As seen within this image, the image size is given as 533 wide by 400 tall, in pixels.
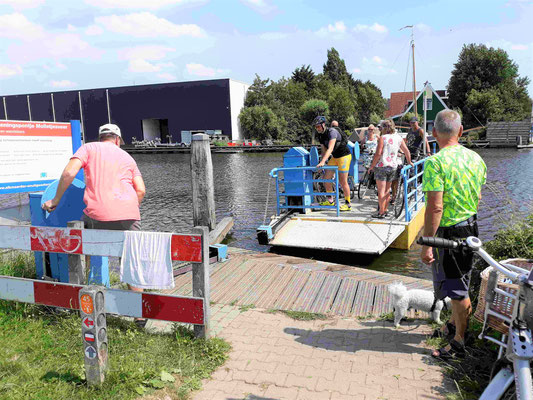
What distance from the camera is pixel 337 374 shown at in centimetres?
338

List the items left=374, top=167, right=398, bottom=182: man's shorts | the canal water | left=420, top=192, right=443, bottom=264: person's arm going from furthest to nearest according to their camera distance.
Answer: the canal water → left=374, top=167, right=398, bottom=182: man's shorts → left=420, top=192, right=443, bottom=264: person's arm

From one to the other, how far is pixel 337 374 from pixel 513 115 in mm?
55366

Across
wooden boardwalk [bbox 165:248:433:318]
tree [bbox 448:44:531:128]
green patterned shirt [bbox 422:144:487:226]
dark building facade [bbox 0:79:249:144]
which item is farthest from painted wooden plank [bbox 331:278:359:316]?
dark building facade [bbox 0:79:249:144]

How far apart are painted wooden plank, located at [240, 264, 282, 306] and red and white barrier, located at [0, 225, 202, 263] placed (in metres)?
1.70

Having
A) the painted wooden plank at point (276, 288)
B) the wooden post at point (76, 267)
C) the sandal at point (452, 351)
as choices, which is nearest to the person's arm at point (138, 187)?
the wooden post at point (76, 267)

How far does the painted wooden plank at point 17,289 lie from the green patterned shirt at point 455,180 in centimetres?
349

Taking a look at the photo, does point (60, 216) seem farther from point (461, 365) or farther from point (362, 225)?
point (362, 225)

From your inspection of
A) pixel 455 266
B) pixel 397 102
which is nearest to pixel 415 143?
pixel 455 266

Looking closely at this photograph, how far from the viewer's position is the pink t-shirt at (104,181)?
413 centimetres

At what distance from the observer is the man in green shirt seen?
333cm

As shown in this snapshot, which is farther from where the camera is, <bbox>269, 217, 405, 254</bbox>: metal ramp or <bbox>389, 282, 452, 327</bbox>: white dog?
<bbox>269, 217, 405, 254</bbox>: metal ramp

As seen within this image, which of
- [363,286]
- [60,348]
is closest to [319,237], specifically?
[363,286]

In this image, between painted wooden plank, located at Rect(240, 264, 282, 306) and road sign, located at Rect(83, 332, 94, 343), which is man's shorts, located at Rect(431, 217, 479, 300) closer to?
painted wooden plank, located at Rect(240, 264, 282, 306)

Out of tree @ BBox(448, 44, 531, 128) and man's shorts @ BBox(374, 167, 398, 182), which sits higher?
tree @ BBox(448, 44, 531, 128)
